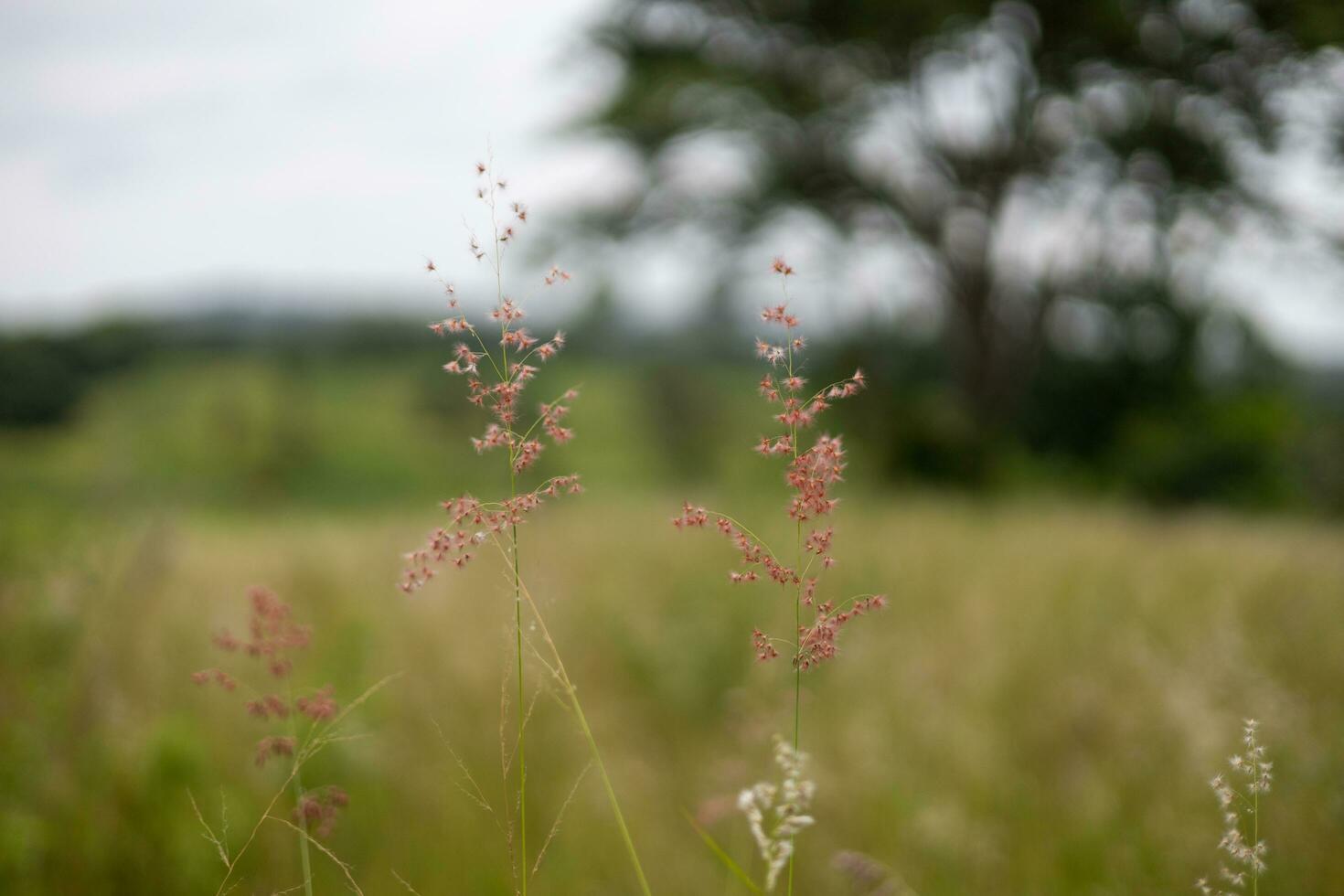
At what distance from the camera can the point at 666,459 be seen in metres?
24.2

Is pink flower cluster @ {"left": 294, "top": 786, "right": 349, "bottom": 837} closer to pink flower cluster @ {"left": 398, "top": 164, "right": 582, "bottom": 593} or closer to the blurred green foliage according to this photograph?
pink flower cluster @ {"left": 398, "top": 164, "right": 582, "bottom": 593}

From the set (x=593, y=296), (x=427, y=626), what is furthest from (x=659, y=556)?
(x=593, y=296)

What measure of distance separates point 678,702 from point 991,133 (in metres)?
9.84

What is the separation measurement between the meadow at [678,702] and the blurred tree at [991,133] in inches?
222

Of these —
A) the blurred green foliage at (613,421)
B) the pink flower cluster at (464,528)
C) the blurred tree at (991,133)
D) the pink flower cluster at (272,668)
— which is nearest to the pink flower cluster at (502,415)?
the pink flower cluster at (464,528)

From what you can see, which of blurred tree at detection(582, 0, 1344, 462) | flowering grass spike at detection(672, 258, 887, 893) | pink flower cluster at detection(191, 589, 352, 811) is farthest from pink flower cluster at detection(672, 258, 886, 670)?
blurred tree at detection(582, 0, 1344, 462)

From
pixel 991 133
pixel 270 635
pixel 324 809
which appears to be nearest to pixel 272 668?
Result: pixel 270 635

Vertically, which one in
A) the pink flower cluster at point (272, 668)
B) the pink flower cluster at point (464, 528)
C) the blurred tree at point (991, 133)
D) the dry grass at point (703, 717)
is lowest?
the dry grass at point (703, 717)

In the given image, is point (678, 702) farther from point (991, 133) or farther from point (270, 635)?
point (991, 133)

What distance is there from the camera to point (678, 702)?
4414mm

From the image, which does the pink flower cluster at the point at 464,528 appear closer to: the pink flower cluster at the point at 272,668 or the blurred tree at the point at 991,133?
the pink flower cluster at the point at 272,668

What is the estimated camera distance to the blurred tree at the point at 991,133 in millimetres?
9945

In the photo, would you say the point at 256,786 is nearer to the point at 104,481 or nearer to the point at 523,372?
the point at 104,481

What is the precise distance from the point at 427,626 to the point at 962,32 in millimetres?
9808
